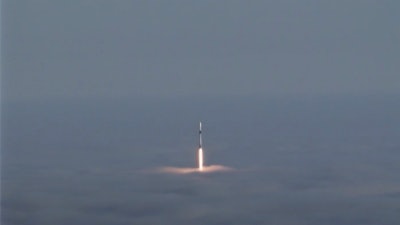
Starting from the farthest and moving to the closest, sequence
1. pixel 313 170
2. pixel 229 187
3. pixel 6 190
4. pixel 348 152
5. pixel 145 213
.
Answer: pixel 348 152 < pixel 313 170 < pixel 229 187 < pixel 6 190 < pixel 145 213

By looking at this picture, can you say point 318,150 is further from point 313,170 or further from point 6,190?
point 6,190

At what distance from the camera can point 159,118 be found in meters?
36.1

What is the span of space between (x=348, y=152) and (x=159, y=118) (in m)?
15.8

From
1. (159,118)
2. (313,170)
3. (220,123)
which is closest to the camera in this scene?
(313,170)

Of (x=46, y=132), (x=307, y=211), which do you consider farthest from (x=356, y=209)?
(x=46, y=132)

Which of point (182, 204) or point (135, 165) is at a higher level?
point (135, 165)

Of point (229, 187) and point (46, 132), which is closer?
point (229, 187)

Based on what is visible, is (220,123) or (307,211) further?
(220,123)

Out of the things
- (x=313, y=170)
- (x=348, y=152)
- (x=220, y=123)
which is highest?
(x=220, y=123)

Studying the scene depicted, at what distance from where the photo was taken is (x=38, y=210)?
41.4 ft

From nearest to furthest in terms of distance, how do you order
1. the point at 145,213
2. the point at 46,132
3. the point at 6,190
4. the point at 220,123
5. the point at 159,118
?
the point at 145,213 → the point at 6,190 → the point at 46,132 → the point at 220,123 → the point at 159,118

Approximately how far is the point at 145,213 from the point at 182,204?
38.4 inches

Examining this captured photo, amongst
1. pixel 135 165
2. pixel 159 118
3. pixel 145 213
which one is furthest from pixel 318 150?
pixel 159 118

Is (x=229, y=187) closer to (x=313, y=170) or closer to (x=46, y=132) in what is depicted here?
(x=313, y=170)
